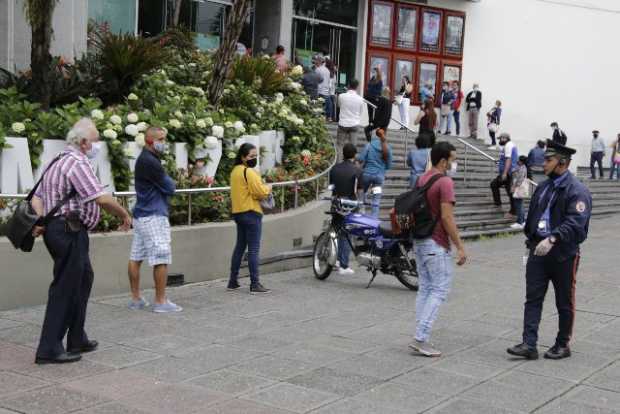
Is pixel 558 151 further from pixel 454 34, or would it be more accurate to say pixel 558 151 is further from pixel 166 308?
pixel 454 34

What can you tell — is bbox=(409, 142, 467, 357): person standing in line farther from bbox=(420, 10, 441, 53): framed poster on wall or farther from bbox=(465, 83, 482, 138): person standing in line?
bbox=(420, 10, 441, 53): framed poster on wall

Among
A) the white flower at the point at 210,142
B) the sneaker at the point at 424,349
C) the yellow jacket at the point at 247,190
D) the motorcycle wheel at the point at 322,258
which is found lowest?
the sneaker at the point at 424,349

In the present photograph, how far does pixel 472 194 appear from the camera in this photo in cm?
1830

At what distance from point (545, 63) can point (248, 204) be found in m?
21.3

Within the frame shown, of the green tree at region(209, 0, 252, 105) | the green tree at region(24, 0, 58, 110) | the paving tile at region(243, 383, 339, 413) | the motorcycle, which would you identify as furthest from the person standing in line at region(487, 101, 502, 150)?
the paving tile at region(243, 383, 339, 413)

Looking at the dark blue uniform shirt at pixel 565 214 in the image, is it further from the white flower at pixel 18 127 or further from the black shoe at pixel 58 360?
the white flower at pixel 18 127

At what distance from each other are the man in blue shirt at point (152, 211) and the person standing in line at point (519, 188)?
10.1 m

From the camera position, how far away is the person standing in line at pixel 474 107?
26.4 metres

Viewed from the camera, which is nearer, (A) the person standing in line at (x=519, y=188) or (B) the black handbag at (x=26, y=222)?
(B) the black handbag at (x=26, y=222)

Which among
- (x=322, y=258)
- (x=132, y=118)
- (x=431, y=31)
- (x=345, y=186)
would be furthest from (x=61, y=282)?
(x=431, y=31)

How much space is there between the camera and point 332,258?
1083 centimetres

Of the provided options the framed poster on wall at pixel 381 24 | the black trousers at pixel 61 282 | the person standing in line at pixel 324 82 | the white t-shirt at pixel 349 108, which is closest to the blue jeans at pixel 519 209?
the white t-shirt at pixel 349 108

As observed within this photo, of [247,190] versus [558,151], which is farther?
[247,190]

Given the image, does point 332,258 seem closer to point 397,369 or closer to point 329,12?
point 397,369
